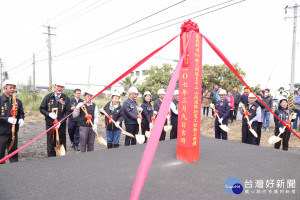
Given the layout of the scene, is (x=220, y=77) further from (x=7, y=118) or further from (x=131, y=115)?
(x=7, y=118)

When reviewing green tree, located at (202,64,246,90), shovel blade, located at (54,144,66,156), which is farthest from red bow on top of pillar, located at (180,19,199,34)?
green tree, located at (202,64,246,90)

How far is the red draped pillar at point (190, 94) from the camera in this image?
2480 mm

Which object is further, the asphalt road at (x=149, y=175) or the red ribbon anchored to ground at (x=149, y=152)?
the asphalt road at (x=149, y=175)

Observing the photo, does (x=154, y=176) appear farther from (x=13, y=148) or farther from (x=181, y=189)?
(x=13, y=148)

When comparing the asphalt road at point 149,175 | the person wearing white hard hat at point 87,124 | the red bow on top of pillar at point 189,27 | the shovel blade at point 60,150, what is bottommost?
the shovel blade at point 60,150

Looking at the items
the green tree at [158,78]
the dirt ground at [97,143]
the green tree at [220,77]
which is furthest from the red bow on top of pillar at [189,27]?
the green tree at [158,78]

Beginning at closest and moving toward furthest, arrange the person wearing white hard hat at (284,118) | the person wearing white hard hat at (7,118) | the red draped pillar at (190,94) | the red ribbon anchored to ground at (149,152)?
the red ribbon anchored to ground at (149,152) → the red draped pillar at (190,94) → the person wearing white hard hat at (7,118) → the person wearing white hard hat at (284,118)

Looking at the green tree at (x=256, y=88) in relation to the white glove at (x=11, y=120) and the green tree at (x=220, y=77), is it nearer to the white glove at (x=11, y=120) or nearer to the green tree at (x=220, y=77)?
the green tree at (x=220, y=77)

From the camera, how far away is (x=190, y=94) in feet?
8.12

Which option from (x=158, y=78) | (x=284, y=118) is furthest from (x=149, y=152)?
(x=158, y=78)

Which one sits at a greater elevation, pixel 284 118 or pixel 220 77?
pixel 220 77

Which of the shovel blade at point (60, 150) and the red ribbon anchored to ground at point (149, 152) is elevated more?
the red ribbon anchored to ground at point (149, 152)

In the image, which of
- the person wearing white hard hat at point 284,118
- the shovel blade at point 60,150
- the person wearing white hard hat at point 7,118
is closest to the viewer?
the person wearing white hard hat at point 7,118

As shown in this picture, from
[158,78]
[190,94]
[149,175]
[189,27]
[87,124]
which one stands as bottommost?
[149,175]
